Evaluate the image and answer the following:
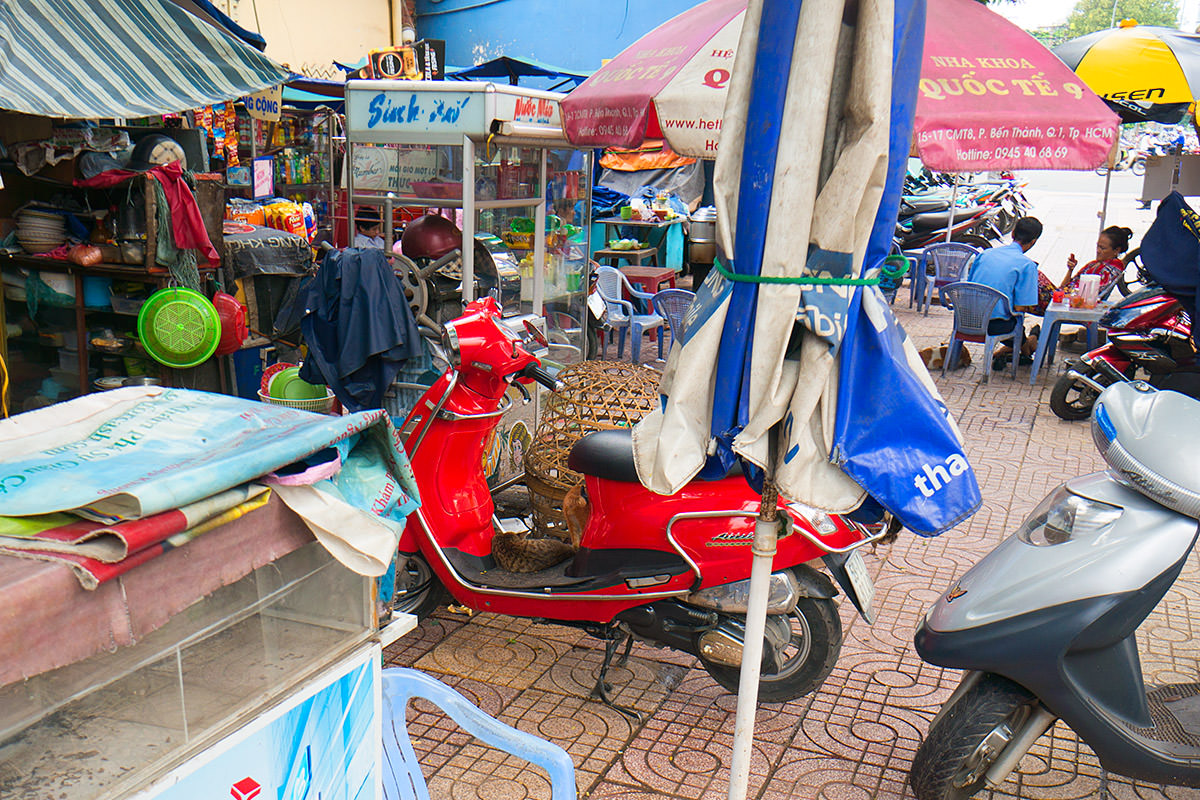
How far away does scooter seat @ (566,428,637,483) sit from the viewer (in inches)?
146

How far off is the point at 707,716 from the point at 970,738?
112 cm

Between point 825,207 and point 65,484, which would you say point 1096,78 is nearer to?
point 825,207

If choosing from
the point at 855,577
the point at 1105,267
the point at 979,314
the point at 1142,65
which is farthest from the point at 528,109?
the point at 1105,267

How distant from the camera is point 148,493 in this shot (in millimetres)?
1436

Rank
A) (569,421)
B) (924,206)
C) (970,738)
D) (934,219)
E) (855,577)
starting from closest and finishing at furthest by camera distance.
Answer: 1. (970,738)
2. (855,577)
3. (569,421)
4. (934,219)
5. (924,206)

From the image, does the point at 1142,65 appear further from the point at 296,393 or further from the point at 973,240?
the point at 973,240

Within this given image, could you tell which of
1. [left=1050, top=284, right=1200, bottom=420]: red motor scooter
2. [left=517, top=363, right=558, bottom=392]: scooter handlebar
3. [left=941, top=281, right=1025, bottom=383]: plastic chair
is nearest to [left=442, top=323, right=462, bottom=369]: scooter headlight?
[left=517, top=363, right=558, bottom=392]: scooter handlebar

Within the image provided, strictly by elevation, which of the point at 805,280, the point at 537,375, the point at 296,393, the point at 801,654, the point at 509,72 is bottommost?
the point at 801,654

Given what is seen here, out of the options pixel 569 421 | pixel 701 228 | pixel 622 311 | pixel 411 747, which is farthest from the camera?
pixel 701 228

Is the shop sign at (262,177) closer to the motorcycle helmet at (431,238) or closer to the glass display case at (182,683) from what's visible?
the motorcycle helmet at (431,238)

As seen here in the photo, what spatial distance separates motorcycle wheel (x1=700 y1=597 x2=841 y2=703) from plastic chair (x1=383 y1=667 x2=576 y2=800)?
1.68 meters

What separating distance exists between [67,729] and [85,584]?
1.46ft

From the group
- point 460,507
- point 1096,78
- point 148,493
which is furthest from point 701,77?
point 1096,78

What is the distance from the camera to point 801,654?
3.72m
